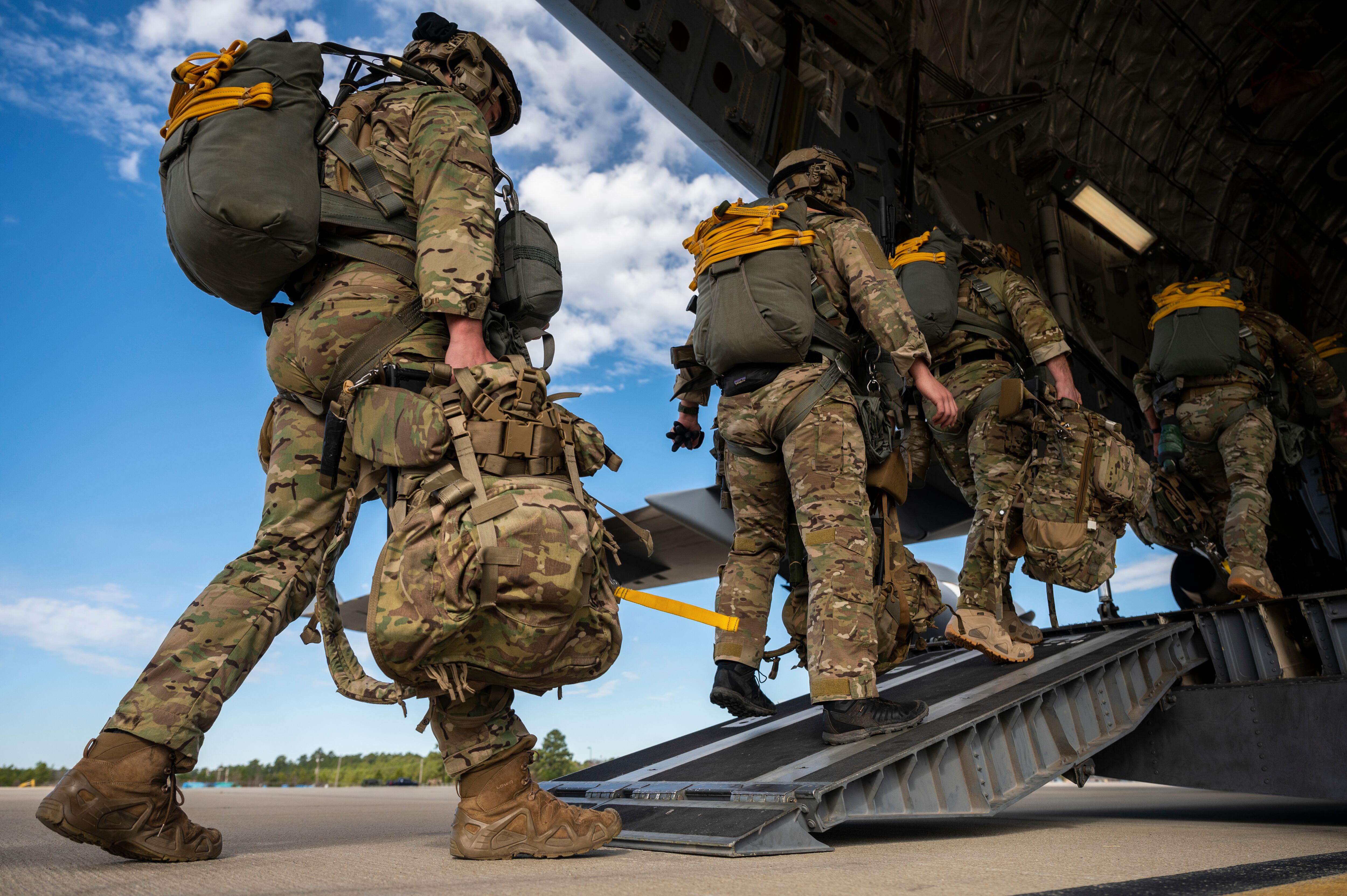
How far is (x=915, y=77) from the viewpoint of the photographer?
18.6 feet

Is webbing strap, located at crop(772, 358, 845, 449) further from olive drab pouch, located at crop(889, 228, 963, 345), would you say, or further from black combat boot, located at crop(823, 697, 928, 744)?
olive drab pouch, located at crop(889, 228, 963, 345)

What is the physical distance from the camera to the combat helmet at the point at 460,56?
6.64 ft

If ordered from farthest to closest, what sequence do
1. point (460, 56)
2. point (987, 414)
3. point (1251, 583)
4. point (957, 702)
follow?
1. point (1251, 583)
2. point (987, 414)
3. point (957, 702)
4. point (460, 56)

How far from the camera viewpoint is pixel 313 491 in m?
1.77

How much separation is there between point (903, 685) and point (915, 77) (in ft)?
14.2

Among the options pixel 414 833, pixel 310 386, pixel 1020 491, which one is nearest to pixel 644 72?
pixel 1020 491

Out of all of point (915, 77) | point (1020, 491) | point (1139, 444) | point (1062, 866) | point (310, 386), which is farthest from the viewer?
point (1139, 444)

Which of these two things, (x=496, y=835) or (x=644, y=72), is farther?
(x=644, y=72)

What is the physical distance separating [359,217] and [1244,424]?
14.8ft

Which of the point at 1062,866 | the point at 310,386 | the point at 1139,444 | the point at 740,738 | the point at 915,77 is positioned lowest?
the point at 1062,866

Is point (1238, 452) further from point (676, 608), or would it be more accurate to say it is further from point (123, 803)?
point (123, 803)

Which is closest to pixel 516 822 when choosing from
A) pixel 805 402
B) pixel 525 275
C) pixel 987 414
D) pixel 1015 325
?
pixel 525 275

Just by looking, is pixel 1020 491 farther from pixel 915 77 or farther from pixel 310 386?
pixel 915 77

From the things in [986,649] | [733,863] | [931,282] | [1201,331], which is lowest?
[733,863]
